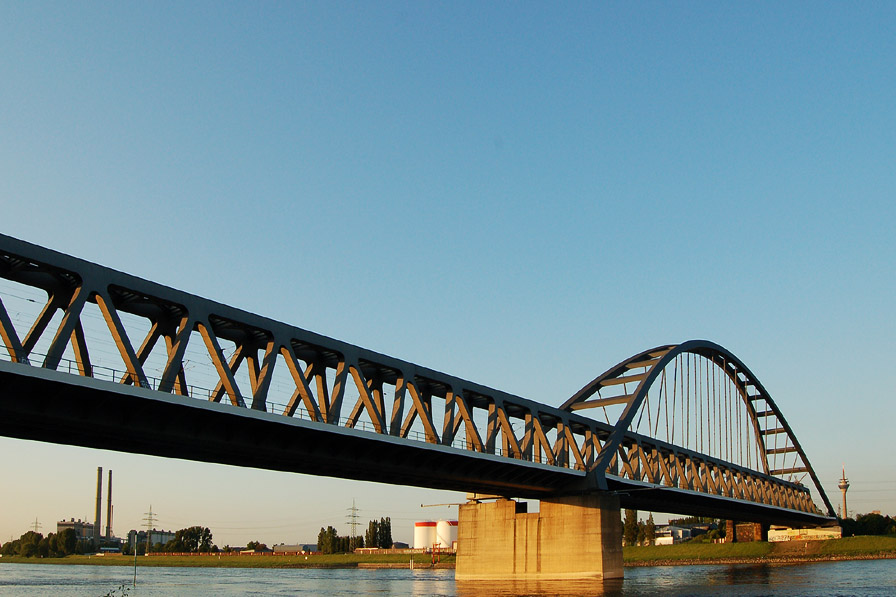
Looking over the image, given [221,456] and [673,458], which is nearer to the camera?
[221,456]

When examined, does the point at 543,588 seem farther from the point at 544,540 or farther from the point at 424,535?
the point at 424,535

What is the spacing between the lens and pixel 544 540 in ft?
211

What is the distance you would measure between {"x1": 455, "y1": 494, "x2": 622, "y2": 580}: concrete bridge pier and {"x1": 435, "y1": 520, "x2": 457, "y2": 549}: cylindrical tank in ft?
395

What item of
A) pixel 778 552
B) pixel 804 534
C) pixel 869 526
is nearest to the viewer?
pixel 778 552

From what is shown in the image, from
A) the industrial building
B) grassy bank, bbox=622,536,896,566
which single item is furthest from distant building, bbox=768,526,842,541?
the industrial building

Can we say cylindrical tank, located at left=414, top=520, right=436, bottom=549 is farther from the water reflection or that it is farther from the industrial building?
the water reflection

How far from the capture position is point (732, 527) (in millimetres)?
146750

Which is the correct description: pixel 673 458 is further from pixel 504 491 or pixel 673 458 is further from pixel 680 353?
pixel 504 491

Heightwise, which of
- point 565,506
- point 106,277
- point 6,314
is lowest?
point 565,506

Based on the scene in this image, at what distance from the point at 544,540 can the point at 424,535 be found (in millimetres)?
134749

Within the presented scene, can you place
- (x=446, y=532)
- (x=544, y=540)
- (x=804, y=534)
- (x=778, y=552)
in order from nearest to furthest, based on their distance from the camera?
1. (x=544, y=540)
2. (x=778, y=552)
3. (x=804, y=534)
4. (x=446, y=532)

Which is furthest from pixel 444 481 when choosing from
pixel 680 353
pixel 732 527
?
pixel 732 527

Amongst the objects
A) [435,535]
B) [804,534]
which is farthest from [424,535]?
[804,534]

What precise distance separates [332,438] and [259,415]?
21.1 ft
